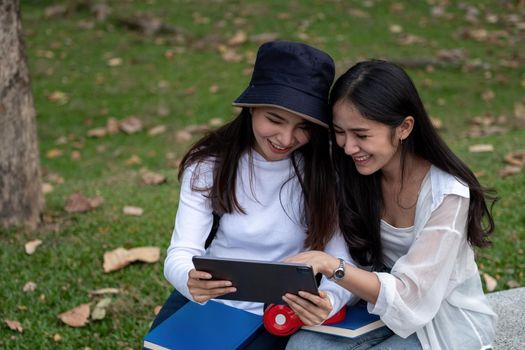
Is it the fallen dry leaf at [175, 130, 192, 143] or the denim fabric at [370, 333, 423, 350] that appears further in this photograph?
the fallen dry leaf at [175, 130, 192, 143]

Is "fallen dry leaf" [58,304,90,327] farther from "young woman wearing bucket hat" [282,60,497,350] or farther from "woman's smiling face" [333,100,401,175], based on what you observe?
"woman's smiling face" [333,100,401,175]

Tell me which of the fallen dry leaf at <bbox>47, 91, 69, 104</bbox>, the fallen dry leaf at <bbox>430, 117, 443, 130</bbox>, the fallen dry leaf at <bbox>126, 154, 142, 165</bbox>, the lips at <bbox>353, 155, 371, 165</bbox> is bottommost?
the fallen dry leaf at <bbox>47, 91, 69, 104</bbox>

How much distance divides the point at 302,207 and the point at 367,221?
0.77 ft

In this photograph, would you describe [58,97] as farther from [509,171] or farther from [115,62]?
[509,171]

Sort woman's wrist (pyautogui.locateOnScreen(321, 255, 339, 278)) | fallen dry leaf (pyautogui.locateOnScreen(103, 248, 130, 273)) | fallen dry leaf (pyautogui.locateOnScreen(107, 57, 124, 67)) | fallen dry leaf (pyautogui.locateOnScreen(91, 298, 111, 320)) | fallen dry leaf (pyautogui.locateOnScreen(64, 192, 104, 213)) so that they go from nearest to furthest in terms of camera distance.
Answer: woman's wrist (pyautogui.locateOnScreen(321, 255, 339, 278))
fallen dry leaf (pyautogui.locateOnScreen(91, 298, 111, 320))
fallen dry leaf (pyautogui.locateOnScreen(103, 248, 130, 273))
fallen dry leaf (pyautogui.locateOnScreen(64, 192, 104, 213))
fallen dry leaf (pyautogui.locateOnScreen(107, 57, 124, 67))

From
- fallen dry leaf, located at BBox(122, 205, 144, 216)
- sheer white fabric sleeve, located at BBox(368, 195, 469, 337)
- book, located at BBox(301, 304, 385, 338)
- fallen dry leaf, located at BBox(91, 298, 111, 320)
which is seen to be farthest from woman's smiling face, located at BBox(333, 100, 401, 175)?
fallen dry leaf, located at BBox(122, 205, 144, 216)

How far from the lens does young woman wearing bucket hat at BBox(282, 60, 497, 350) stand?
2.40 metres

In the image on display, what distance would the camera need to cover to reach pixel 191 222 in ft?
8.89

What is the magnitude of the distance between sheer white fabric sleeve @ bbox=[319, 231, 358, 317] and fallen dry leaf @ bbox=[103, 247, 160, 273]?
157 centimetres

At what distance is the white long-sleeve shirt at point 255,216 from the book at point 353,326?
243 mm

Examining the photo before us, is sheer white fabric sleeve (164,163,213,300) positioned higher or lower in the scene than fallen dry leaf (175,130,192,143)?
higher

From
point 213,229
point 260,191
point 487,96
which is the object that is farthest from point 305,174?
point 487,96

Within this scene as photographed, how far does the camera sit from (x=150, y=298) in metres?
3.70

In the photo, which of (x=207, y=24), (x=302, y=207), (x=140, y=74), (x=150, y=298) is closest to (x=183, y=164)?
(x=302, y=207)
